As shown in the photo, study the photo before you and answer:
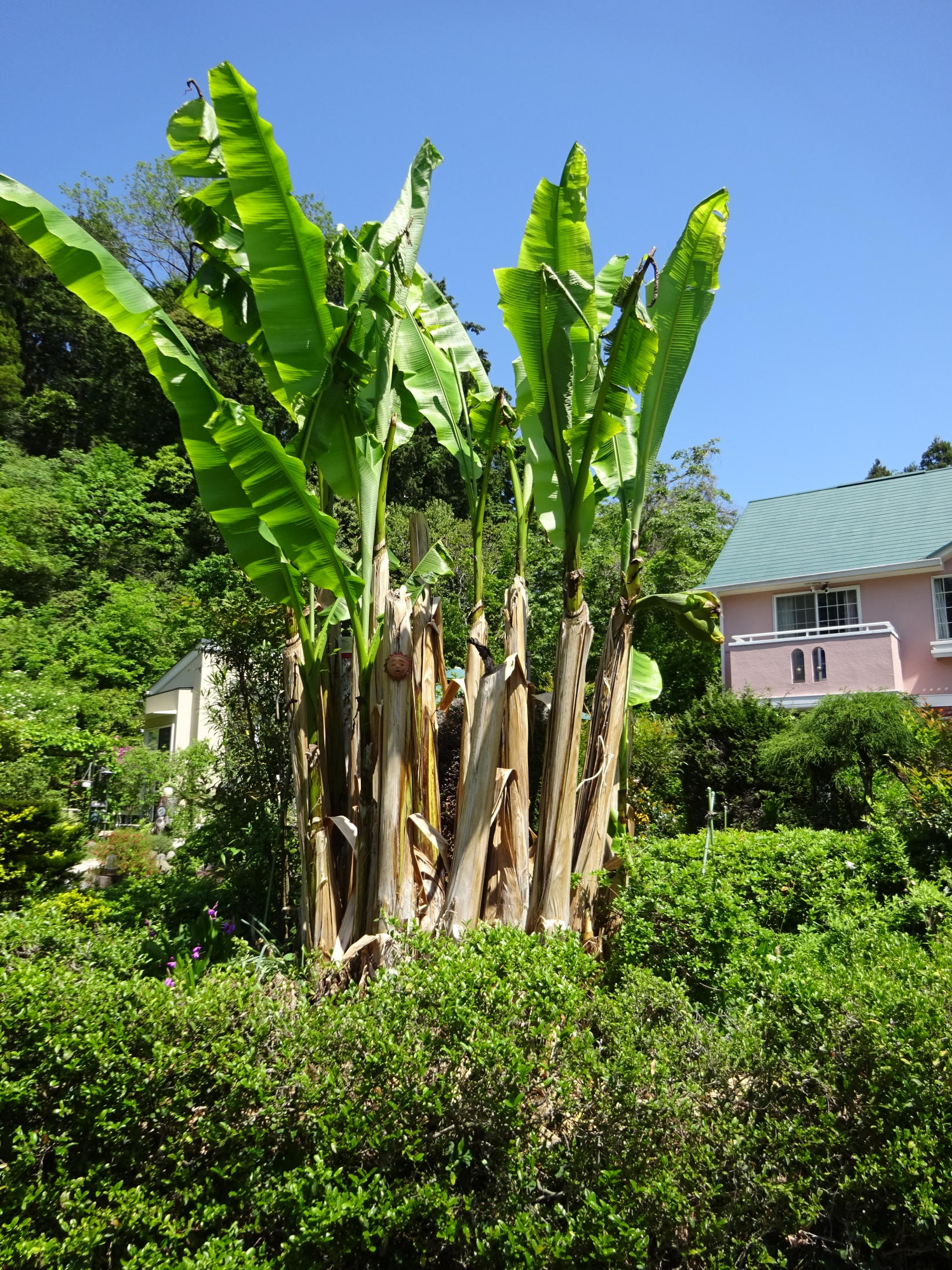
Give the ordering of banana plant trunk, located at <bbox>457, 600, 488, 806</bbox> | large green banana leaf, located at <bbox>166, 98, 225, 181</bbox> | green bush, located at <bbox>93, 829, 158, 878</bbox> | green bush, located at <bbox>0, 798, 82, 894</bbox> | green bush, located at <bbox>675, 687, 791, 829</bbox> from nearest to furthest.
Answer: banana plant trunk, located at <bbox>457, 600, 488, 806</bbox>
large green banana leaf, located at <bbox>166, 98, 225, 181</bbox>
green bush, located at <bbox>0, 798, 82, 894</bbox>
green bush, located at <bbox>675, 687, 791, 829</bbox>
green bush, located at <bbox>93, 829, 158, 878</bbox>

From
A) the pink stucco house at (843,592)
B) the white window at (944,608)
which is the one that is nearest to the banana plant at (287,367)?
the pink stucco house at (843,592)

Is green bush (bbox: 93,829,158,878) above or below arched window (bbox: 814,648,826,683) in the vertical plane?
below

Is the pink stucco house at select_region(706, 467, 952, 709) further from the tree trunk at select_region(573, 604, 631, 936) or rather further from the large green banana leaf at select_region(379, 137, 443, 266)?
the large green banana leaf at select_region(379, 137, 443, 266)

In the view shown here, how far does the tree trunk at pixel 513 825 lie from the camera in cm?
472

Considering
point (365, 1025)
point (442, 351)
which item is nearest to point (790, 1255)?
point (365, 1025)

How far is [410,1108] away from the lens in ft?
9.51

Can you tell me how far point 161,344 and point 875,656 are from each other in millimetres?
16311

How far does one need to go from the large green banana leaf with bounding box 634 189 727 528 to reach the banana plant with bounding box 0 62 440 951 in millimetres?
1771

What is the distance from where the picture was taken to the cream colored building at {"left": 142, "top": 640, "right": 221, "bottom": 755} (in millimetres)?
17891

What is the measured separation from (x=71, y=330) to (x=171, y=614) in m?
15.4

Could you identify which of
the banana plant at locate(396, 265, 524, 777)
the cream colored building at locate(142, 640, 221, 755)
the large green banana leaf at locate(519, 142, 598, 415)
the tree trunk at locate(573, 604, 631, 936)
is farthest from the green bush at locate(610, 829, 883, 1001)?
the cream colored building at locate(142, 640, 221, 755)

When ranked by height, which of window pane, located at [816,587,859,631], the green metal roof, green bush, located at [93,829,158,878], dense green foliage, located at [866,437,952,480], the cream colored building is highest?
dense green foliage, located at [866,437,952,480]

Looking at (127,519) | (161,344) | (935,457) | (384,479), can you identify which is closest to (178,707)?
(127,519)

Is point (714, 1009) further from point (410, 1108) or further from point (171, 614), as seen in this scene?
point (171, 614)
